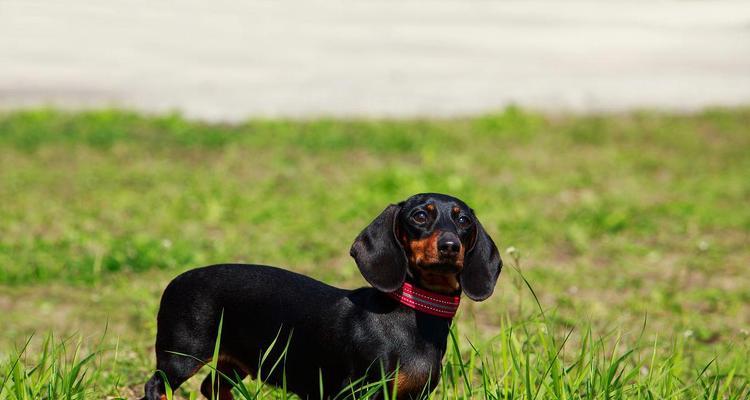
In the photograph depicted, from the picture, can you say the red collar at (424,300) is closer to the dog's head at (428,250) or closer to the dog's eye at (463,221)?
the dog's head at (428,250)

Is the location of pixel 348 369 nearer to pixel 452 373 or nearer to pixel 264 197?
pixel 452 373

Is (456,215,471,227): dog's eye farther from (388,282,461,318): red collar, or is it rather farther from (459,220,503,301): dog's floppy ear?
(388,282,461,318): red collar

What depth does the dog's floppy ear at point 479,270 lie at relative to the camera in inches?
148

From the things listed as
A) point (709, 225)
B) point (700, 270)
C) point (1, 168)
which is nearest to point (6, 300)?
point (1, 168)

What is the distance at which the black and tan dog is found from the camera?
12.0ft

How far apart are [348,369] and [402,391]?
241 millimetres

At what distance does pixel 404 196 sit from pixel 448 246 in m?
6.29

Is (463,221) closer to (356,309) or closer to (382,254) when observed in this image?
(382,254)

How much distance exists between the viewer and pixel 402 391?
3652mm

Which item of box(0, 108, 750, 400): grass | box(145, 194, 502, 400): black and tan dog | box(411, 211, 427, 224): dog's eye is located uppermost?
box(411, 211, 427, 224): dog's eye

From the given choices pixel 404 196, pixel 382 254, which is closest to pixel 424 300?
pixel 382 254

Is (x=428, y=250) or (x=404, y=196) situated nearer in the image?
(x=428, y=250)

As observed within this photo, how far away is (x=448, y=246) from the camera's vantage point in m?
3.45

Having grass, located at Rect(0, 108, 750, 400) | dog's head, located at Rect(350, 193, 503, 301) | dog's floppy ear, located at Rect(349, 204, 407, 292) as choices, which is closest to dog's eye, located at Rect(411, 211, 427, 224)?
dog's head, located at Rect(350, 193, 503, 301)
